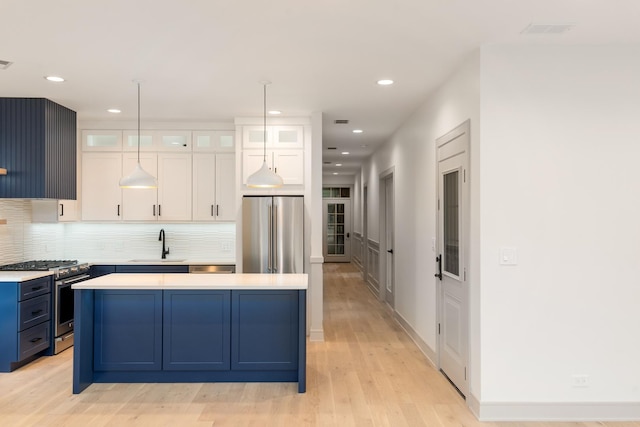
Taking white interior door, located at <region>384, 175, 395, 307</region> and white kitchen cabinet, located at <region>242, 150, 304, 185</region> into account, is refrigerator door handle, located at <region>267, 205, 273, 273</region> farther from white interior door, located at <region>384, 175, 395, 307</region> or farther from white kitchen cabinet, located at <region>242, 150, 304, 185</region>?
white interior door, located at <region>384, 175, 395, 307</region>

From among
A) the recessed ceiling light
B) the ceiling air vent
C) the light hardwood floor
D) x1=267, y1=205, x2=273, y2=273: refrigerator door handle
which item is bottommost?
the light hardwood floor

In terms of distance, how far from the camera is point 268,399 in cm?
356

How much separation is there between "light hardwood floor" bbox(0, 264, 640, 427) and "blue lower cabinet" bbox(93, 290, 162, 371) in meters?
0.23

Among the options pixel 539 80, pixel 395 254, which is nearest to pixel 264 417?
pixel 539 80

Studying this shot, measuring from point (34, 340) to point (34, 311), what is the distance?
0.29m

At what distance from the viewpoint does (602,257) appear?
10.5 feet

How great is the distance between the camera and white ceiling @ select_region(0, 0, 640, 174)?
8.78ft

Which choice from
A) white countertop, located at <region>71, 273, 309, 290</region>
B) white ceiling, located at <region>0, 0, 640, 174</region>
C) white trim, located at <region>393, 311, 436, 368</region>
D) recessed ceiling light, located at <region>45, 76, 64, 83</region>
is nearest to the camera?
white ceiling, located at <region>0, 0, 640, 174</region>

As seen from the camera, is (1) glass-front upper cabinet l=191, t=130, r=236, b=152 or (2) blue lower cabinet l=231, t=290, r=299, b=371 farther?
(1) glass-front upper cabinet l=191, t=130, r=236, b=152

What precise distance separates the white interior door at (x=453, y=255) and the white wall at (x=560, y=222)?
31 centimetres

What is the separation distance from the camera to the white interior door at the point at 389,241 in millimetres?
7047

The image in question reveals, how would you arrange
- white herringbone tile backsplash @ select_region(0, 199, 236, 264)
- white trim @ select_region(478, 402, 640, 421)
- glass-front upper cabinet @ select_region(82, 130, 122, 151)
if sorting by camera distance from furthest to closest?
white herringbone tile backsplash @ select_region(0, 199, 236, 264) → glass-front upper cabinet @ select_region(82, 130, 122, 151) → white trim @ select_region(478, 402, 640, 421)

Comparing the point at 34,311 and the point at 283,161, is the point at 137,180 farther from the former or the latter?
the point at 283,161

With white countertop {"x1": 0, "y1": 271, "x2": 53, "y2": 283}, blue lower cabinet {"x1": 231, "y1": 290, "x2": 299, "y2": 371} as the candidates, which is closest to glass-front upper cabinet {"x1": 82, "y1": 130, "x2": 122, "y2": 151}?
white countertop {"x1": 0, "y1": 271, "x2": 53, "y2": 283}
